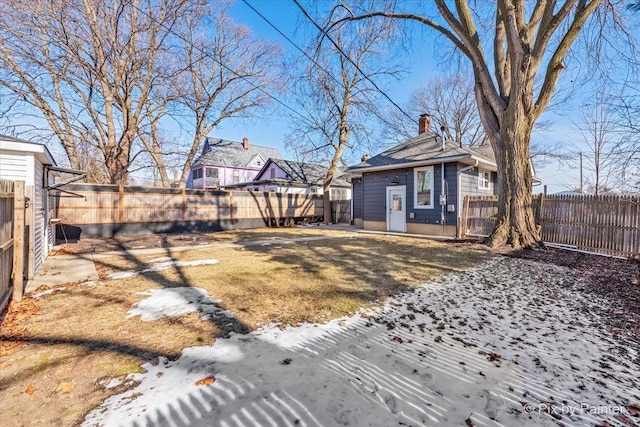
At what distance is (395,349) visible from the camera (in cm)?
261

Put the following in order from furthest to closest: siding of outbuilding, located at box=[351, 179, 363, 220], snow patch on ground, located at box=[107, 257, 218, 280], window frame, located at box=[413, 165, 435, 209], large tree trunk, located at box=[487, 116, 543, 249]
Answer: siding of outbuilding, located at box=[351, 179, 363, 220], window frame, located at box=[413, 165, 435, 209], large tree trunk, located at box=[487, 116, 543, 249], snow patch on ground, located at box=[107, 257, 218, 280]

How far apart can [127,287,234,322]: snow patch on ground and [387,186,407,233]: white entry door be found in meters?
10.3

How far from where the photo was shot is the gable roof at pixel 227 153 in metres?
29.2

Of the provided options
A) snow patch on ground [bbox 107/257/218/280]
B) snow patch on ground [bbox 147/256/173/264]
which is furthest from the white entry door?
snow patch on ground [bbox 147/256/173/264]

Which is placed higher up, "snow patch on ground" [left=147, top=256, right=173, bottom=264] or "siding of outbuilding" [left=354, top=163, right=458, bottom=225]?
"siding of outbuilding" [left=354, top=163, right=458, bottom=225]

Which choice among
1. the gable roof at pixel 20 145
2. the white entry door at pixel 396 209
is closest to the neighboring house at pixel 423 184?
Result: the white entry door at pixel 396 209

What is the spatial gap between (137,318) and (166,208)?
10.5 meters

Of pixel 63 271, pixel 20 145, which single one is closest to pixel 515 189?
pixel 63 271

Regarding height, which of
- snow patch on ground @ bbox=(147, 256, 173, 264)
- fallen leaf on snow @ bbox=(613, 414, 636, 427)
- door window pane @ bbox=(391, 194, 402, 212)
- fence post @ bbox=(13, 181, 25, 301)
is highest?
door window pane @ bbox=(391, 194, 402, 212)

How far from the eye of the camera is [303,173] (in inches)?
963

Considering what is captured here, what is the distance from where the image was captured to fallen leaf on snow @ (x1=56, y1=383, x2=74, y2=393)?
6.45 feet

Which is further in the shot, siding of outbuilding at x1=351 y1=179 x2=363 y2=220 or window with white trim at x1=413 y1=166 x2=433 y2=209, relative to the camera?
siding of outbuilding at x1=351 y1=179 x2=363 y2=220

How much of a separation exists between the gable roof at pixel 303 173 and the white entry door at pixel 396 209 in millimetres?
9218

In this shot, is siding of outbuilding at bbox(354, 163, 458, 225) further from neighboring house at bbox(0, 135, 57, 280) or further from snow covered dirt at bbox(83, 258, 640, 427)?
neighboring house at bbox(0, 135, 57, 280)
